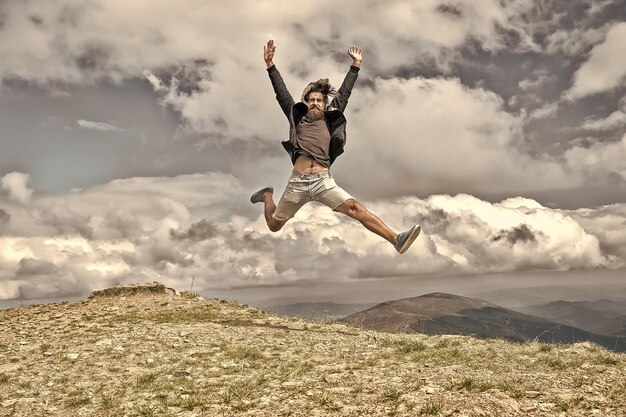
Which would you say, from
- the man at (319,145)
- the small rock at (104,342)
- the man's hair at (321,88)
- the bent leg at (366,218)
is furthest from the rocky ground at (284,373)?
the man's hair at (321,88)

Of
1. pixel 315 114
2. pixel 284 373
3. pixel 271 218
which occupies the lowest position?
pixel 284 373

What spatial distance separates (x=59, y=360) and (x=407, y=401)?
7.11 m

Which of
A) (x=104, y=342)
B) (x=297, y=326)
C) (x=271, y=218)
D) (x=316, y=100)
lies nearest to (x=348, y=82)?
(x=316, y=100)

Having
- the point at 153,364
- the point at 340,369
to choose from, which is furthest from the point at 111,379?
the point at 340,369

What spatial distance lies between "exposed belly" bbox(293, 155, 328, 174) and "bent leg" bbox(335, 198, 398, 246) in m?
0.88

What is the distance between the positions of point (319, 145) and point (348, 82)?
162 cm

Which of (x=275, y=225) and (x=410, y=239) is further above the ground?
(x=275, y=225)

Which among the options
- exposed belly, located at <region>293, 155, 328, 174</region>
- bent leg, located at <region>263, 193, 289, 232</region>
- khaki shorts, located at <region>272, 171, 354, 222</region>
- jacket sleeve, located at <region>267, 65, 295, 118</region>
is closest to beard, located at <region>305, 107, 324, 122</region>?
jacket sleeve, located at <region>267, 65, 295, 118</region>

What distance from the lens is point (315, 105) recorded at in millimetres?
10961

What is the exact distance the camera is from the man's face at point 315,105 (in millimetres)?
10938

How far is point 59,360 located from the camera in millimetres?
10039

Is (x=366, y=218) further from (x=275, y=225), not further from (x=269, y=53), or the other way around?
(x=269, y=53)

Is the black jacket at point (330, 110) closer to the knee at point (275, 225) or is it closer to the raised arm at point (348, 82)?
the raised arm at point (348, 82)

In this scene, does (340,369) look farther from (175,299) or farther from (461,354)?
(175,299)
